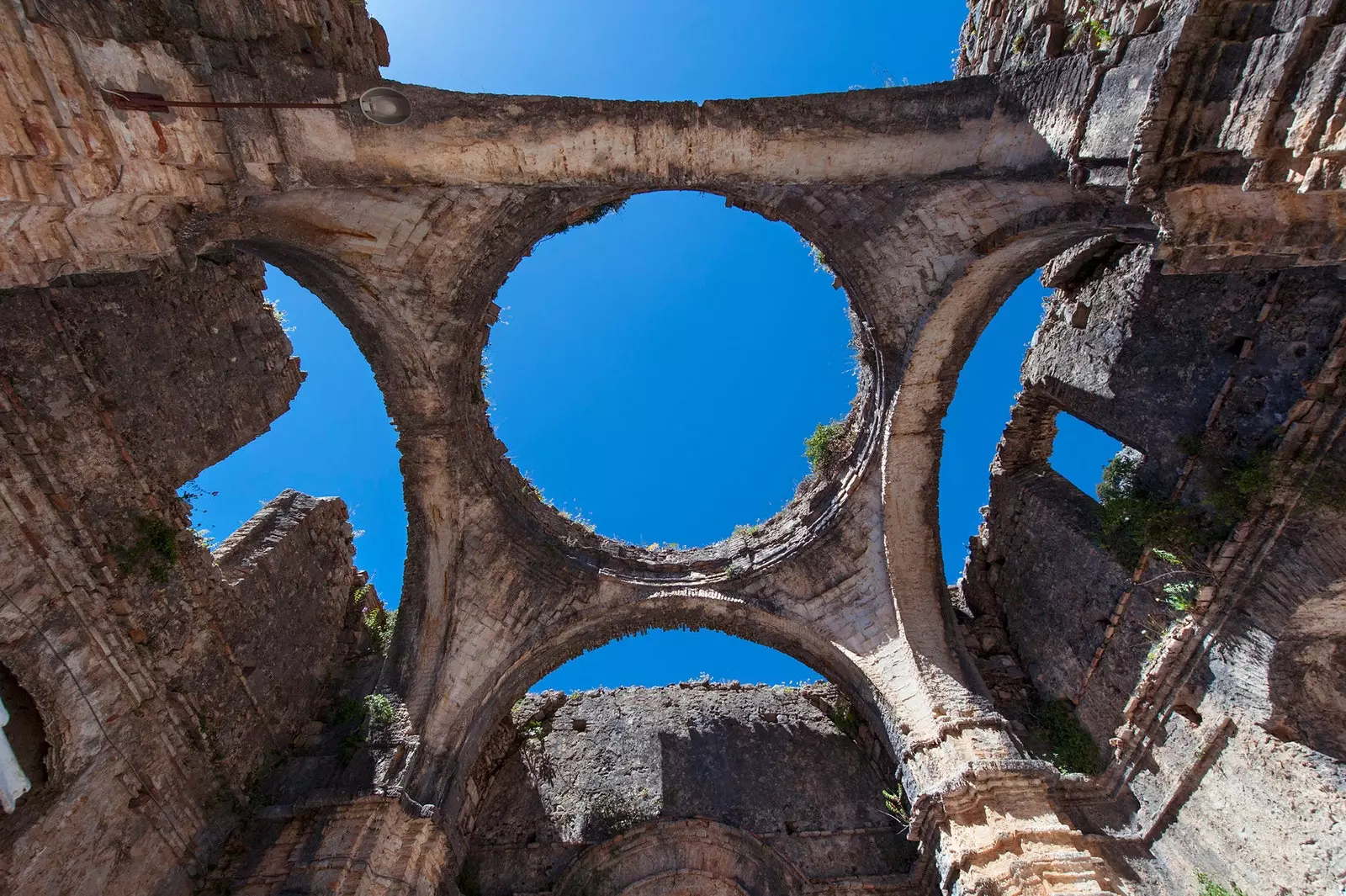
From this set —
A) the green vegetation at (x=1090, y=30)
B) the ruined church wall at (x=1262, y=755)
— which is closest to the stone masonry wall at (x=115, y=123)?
the green vegetation at (x=1090, y=30)

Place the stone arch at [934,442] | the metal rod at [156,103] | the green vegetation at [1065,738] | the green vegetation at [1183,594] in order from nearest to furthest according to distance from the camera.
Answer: the metal rod at [156,103] < the green vegetation at [1183,594] < the stone arch at [934,442] < the green vegetation at [1065,738]

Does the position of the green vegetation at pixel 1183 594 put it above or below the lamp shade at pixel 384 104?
below

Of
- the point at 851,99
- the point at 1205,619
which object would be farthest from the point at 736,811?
the point at 851,99

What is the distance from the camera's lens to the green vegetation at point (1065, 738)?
6.36m

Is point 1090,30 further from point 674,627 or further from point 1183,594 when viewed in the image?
point 674,627

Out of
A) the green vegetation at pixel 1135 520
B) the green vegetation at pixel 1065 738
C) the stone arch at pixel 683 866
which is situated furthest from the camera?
the stone arch at pixel 683 866

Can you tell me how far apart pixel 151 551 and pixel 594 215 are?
16.4 feet

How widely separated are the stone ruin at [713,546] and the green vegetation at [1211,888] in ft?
0.10

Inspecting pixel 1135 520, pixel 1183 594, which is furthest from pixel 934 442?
pixel 1183 594

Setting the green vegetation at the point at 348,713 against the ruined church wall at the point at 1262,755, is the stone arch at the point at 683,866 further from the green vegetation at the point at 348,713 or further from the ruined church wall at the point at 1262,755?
the ruined church wall at the point at 1262,755

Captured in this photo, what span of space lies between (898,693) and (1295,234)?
4.86 m

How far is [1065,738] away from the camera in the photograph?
660 cm

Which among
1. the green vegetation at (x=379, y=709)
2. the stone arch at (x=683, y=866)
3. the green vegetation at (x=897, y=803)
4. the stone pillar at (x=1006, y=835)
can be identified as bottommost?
the stone pillar at (x=1006, y=835)

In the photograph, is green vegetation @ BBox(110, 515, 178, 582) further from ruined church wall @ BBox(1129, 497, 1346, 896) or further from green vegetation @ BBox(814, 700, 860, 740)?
ruined church wall @ BBox(1129, 497, 1346, 896)
